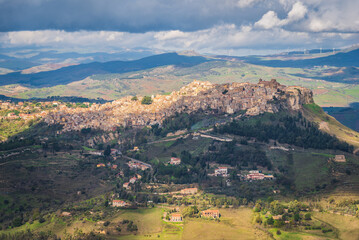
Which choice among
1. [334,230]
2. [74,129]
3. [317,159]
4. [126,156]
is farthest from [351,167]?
[74,129]

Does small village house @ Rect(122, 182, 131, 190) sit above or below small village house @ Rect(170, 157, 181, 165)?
below

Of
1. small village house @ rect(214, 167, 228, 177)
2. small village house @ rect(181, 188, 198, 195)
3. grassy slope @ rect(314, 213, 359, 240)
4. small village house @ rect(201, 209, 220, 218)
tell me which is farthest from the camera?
small village house @ rect(214, 167, 228, 177)

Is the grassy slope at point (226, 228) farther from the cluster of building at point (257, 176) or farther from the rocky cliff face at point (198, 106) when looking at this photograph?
the rocky cliff face at point (198, 106)

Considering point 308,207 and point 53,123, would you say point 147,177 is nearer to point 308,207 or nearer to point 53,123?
point 308,207

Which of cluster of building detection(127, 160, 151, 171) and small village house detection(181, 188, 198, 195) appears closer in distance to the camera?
small village house detection(181, 188, 198, 195)

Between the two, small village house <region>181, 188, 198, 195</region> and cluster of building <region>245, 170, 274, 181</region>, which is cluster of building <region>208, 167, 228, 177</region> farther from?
small village house <region>181, 188, 198, 195</region>

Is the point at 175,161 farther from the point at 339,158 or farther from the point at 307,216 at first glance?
the point at 307,216

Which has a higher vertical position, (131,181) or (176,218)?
(176,218)

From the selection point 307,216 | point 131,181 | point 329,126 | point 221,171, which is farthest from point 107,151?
point 329,126

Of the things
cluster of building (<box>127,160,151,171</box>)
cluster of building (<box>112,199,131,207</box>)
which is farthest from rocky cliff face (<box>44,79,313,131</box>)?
cluster of building (<box>112,199,131,207</box>)

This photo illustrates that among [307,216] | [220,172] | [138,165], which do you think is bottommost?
[138,165]
